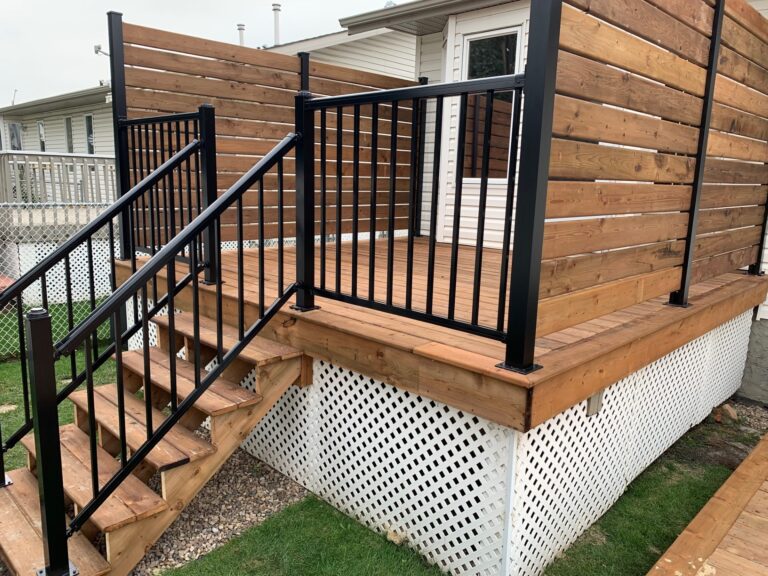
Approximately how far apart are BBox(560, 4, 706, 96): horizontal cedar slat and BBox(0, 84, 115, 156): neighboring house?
12.5 metres

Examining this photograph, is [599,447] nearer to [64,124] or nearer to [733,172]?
[733,172]

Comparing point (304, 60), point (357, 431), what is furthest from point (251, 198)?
point (357, 431)

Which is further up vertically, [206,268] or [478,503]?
[206,268]

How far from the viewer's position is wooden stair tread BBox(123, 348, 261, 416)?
2662 millimetres

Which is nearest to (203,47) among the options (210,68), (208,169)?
(210,68)

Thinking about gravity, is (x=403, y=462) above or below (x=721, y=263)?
below

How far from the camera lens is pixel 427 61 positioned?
6449 millimetres

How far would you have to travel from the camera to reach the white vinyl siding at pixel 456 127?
5195mm

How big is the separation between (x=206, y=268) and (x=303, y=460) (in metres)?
1.31

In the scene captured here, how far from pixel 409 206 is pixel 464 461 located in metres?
1.34

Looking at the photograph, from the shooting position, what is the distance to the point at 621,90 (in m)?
2.28

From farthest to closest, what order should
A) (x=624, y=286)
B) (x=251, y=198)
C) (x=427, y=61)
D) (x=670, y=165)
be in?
(x=427, y=61) < (x=251, y=198) < (x=670, y=165) < (x=624, y=286)

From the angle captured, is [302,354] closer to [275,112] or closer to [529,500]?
[529,500]

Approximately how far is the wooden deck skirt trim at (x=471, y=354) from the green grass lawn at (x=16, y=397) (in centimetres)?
144
